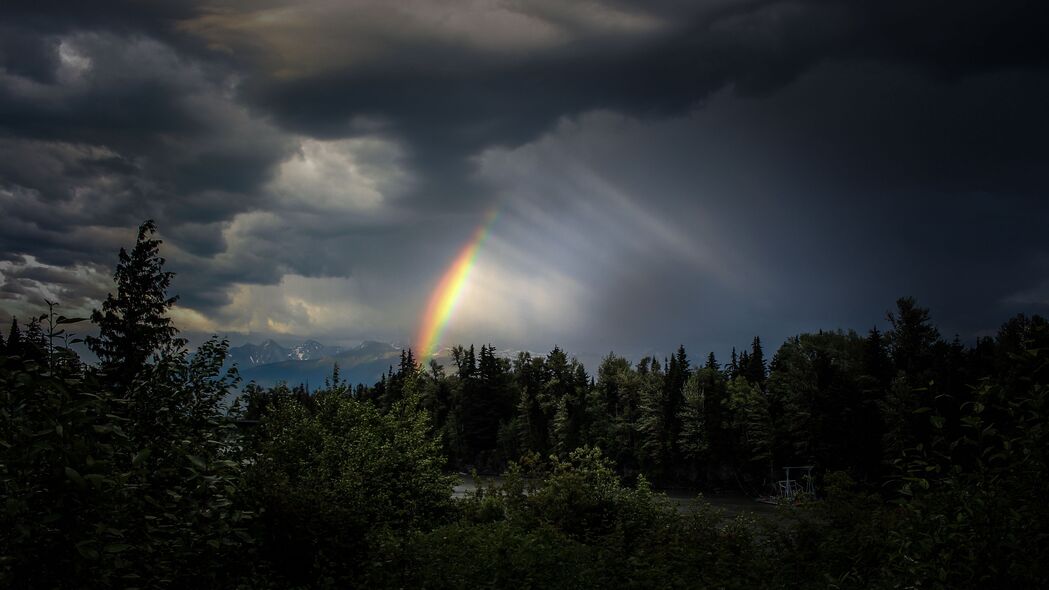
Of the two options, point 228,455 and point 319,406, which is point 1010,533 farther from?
point 319,406

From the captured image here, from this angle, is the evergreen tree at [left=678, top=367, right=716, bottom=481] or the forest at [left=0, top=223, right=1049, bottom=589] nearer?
the forest at [left=0, top=223, right=1049, bottom=589]

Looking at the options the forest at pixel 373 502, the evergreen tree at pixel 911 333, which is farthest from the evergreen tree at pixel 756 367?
A: the forest at pixel 373 502

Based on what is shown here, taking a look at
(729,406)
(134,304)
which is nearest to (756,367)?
(729,406)

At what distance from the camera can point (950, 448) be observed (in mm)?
5551

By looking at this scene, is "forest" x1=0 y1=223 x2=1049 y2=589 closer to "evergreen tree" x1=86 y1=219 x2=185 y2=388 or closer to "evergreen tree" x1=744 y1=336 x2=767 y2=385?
"evergreen tree" x1=86 y1=219 x2=185 y2=388

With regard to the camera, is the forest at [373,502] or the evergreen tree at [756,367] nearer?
the forest at [373,502]

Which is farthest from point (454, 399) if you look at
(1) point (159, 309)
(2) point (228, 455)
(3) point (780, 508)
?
(2) point (228, 455)

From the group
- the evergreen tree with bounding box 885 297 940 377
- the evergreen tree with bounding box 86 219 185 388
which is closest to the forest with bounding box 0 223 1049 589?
the evergreen tree with bounding box 86 219 185 388

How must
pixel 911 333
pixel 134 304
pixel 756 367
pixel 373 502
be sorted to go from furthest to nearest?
pixel 756 367
pixel 911 333
pixel 134 304
pixel 373 502

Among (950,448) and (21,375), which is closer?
(21,375)

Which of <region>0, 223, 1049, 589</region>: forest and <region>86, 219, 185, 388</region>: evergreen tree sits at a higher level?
<region>86, 219, 185, 388</region>: evergreen tree

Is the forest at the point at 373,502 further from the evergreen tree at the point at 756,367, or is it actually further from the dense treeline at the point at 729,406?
the evergreen tree at the point at 756,367

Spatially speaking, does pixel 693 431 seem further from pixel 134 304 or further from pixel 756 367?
pixel 134 304

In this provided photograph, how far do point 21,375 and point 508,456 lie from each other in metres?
113
